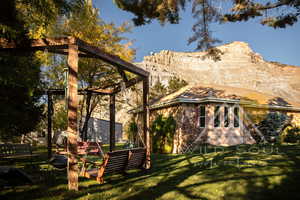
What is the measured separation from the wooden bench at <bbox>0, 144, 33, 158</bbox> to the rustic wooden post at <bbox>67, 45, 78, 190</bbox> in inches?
162

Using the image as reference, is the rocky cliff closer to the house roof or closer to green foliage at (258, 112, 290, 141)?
the house roof

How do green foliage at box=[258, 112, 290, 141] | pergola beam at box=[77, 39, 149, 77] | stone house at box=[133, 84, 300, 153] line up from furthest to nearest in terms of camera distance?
green foliage at box=[258, 112, 290, 141] → stone house at box=[133, 84, 300, 153] → pergola beam at box=[77, 39, 149, 77]

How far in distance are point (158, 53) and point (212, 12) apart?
83.0 metres

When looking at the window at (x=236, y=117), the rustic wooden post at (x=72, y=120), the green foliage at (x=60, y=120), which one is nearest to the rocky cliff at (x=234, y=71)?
the green foliage at (x=60, y=120)

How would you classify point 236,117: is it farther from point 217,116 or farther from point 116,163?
point 116,163

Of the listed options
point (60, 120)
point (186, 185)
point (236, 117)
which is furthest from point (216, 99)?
point (60, 120)

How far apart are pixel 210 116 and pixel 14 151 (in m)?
11.2

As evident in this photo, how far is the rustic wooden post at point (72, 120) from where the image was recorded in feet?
16.6

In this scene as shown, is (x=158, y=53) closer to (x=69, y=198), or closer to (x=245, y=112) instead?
(x=245, y=112)

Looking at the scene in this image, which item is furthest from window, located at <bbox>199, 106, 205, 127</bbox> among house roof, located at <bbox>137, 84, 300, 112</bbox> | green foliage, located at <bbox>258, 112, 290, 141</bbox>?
green foliage, located at <bbox>258, 112, 290, 141</bbox>

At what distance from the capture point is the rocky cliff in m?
80.8

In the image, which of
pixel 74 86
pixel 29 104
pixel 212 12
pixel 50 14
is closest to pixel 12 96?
pixel 29 104

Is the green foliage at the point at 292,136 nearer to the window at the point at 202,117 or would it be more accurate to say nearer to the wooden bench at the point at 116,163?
the window at the point at 202,117

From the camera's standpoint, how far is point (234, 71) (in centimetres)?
9894
